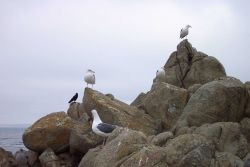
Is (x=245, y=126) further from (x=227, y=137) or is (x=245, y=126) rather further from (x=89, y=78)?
(x=89, y=78)

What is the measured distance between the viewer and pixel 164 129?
→ 26.2 metres

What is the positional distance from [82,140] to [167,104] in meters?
4.83

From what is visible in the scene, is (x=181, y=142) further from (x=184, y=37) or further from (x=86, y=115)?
(x=184, y=37)

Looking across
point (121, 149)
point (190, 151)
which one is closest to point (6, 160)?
point (121, 149)

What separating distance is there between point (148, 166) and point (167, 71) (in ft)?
60.8

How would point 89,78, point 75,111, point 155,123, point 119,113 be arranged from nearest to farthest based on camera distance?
point 119,113, point 155,123, point 75,111, point 89,78

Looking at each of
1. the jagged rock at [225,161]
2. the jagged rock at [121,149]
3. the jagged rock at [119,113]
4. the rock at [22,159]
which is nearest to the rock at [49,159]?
the rock at [22,159]

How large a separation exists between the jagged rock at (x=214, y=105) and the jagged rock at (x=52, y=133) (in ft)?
18.4

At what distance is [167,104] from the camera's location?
26.5m

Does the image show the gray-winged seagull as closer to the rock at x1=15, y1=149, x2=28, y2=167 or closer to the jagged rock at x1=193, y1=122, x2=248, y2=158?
the rock at x1=15, y1=149, x2=28, y2=167

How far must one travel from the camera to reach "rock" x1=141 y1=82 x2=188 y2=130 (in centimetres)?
2634

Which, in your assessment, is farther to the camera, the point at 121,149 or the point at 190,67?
the point at 190,67

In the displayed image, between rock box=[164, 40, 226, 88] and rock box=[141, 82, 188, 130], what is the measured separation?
575 centimetres

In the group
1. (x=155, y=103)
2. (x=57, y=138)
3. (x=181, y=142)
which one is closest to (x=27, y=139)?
(x=57, y=138)
